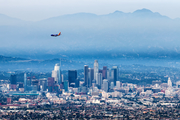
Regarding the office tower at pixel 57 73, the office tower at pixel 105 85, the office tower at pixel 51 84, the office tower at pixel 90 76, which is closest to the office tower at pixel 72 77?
the office tower at pixel 57 73

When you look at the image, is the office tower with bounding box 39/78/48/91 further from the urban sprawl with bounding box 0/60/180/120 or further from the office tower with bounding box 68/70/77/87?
the office tower with bounding box 68/70/77/87

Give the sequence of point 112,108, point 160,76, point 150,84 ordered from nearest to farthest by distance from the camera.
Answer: point 112,108, point 150,84, point 160,76

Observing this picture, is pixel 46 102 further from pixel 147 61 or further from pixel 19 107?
pixel 147 61

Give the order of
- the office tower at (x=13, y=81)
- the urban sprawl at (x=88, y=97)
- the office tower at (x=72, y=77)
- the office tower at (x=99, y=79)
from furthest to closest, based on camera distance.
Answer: the office tower at (x=72, y=77)
the office tower at (x=99, y=79)
the office tower at (x=13, y=81)
the urban sprawl at (x=88, y=97)

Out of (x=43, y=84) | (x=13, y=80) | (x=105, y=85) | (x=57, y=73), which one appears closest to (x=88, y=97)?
(x=105, y=85)

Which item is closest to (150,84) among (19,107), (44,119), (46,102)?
(46,102)

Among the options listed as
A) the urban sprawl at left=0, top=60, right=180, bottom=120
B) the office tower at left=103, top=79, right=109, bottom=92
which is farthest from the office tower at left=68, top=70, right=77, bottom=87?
the office tower at left=103, top=79, right=109, bottom=92

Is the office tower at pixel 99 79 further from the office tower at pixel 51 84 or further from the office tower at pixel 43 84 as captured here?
the office tower at pixel 43 84

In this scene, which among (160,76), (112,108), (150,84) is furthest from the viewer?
(160,76)

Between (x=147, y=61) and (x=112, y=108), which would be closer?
(x=112, y=108)

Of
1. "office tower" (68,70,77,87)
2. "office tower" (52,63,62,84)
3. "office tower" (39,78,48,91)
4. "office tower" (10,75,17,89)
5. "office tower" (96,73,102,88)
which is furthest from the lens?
"office tower" (52,63,62,84)

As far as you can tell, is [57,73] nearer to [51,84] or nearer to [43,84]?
[51,84]
